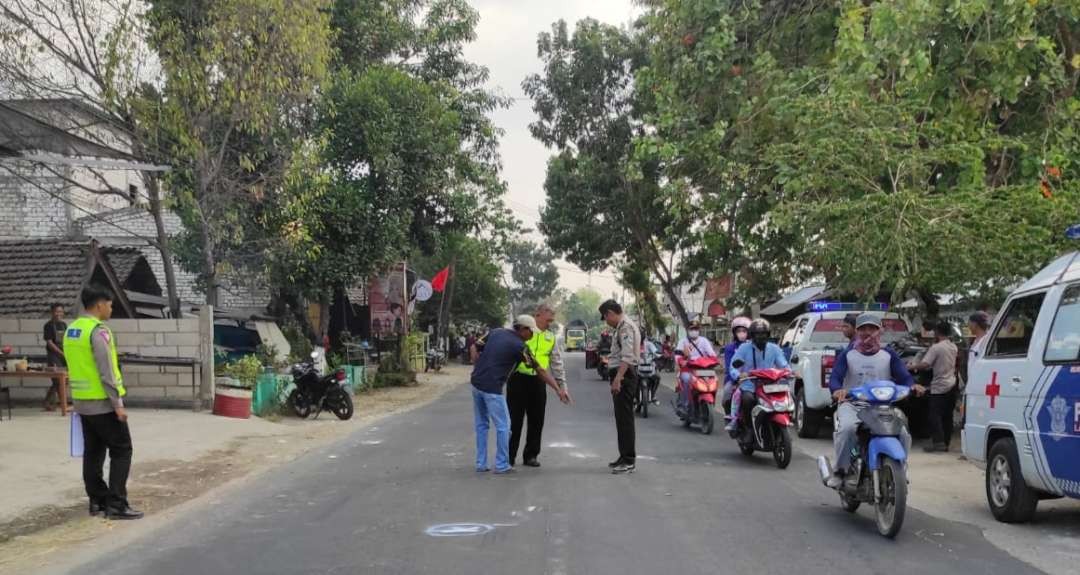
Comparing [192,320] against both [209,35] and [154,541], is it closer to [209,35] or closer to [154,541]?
[209,35]

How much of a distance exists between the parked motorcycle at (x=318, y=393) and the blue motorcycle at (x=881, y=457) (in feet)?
37.8

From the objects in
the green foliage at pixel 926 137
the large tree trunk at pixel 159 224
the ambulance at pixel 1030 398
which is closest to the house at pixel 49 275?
the large tree trunk at pixel 159 224

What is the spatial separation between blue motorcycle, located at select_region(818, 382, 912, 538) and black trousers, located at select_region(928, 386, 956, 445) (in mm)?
5273

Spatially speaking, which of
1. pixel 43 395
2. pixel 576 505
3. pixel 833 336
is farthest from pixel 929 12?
pixel 43 395

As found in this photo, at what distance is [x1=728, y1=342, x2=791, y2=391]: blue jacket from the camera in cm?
1122

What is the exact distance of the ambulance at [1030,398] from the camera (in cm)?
687

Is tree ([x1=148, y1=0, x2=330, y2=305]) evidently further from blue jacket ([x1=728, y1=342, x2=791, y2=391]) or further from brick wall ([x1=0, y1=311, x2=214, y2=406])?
blue jacket ([x1=728, y1=342, x2=791, y2=391])

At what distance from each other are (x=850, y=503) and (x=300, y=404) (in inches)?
467

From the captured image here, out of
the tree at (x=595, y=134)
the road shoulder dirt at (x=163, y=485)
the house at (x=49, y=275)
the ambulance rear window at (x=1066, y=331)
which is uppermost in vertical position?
the tree at (x=595, y=134)

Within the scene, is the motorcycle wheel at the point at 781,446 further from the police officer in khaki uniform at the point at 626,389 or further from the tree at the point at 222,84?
the tree at the point at 222,84

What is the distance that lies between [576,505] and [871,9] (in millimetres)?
8239

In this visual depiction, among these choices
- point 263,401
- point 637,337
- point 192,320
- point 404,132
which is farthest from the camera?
point 404,132

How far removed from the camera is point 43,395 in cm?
1642

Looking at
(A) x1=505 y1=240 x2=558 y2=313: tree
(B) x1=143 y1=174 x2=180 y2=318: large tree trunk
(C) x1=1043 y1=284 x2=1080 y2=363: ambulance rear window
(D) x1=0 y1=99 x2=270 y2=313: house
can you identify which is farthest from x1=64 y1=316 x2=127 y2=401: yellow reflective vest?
(A) x1=505 y1=240 x2=558 y2=313: tree
